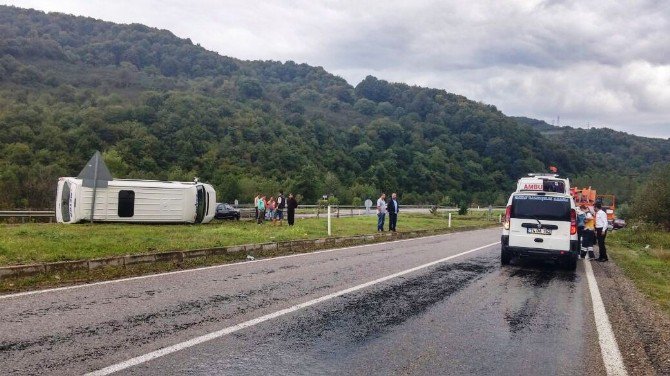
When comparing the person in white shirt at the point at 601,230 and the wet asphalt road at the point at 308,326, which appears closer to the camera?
the wet asphalt road at the point at 308,326

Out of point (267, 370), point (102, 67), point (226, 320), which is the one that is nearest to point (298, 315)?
point (226, 320)

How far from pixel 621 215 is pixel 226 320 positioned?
67863 mm

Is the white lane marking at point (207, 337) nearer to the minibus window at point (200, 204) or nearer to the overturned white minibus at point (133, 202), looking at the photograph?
the overturned white minibus at point (133, 202)

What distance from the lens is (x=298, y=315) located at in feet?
22.0

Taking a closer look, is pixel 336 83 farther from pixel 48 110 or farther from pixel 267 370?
pixel 267 370

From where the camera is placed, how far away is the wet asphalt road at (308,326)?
476 centimetres

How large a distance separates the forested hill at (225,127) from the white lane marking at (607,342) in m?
43.9

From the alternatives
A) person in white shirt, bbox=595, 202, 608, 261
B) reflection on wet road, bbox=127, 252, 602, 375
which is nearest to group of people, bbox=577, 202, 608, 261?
person in white shirt, bbox=595, 202, 608, 261

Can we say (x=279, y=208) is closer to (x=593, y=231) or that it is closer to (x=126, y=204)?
(x=126, y=204)

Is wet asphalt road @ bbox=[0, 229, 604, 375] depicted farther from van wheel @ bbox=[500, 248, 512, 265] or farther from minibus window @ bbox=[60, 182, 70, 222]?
minibus window @ bbox=[60, 182, 70, 222]

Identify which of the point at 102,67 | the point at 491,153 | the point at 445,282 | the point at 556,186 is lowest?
the point at 445,282

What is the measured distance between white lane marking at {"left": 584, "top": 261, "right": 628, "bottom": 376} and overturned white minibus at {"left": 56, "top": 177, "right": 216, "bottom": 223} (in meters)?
20.0

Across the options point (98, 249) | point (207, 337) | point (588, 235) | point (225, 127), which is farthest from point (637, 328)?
point (225, 127)

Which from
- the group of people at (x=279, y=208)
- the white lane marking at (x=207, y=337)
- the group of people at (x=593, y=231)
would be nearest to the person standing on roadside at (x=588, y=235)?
the group of people at (x=593, y=231)
